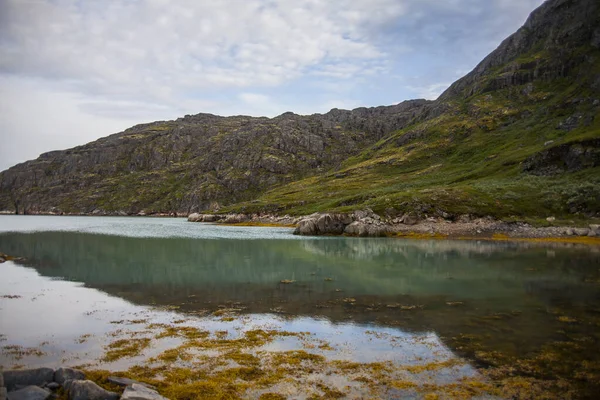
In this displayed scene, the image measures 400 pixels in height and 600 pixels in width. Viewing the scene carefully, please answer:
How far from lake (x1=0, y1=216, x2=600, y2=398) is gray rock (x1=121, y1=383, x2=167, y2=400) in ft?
3.59

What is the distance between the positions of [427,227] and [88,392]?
103 m

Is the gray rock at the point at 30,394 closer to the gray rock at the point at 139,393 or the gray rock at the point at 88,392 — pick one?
the gray rock at the point at 88,392

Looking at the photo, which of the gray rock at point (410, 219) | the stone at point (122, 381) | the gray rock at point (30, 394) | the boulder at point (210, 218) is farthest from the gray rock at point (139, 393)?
the boulder at point (210, 218)

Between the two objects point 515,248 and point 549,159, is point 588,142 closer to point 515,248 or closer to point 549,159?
point 549,159

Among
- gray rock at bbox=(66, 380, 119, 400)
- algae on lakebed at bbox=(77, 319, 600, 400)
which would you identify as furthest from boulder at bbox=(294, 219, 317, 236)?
gray rock at bbox=(66, 380, 119, 400)

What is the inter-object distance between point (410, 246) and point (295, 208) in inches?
3643

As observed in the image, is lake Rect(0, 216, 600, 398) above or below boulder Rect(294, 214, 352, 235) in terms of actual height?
below

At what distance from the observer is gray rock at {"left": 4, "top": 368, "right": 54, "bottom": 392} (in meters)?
16.4

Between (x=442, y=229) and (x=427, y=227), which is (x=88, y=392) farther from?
(x=427, y=227)

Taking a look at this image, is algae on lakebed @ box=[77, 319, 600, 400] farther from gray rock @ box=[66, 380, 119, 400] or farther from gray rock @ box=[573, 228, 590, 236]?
gray rock @ box=[573, 228, 590, 236]

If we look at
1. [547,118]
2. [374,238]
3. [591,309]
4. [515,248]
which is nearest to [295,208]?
[374,238]

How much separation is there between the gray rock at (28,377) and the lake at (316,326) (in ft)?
8.64

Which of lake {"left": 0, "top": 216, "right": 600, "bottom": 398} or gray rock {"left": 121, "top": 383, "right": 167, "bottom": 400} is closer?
gray rock {"left": 121, "top": 383, "right": 167, "bottom": 400}

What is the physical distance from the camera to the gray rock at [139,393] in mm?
14945
